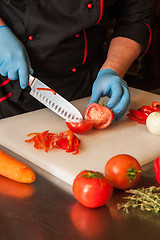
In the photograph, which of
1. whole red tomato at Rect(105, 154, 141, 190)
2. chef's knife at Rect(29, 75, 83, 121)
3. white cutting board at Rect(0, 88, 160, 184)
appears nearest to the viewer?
whole red tomato at Rect(105, 154, 141, 190)

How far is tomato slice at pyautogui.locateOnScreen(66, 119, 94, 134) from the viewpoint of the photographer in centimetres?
142

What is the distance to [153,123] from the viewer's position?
1481 millimetres

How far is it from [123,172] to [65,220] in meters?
0.22

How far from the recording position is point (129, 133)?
1.51m

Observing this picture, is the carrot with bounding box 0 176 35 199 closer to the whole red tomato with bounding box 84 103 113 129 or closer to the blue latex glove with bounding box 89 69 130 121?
the whole red tomato with bounding box 84 103 113 129

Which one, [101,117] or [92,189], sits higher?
[92,189]

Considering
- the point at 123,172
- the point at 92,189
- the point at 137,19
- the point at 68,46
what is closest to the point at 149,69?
the point at 137,19

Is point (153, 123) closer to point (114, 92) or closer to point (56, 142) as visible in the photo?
point (114, 92)

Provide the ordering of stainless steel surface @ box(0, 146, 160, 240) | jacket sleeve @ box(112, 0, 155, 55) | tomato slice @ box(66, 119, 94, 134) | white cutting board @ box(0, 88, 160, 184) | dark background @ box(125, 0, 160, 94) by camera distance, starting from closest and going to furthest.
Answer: stainless steel surface @ box(0, 146, 160, 240)
white cutting board @ box(0, 88, 160, 184)
tomato slice @ box(66, 119, 94, 134)
jacket sleeve @ box(112, 0, 155, 55)
dark background @ box(125, 0, 160, 94)

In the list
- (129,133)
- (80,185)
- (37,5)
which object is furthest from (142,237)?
(37,5)

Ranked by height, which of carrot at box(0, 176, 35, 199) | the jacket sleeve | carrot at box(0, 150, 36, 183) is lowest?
carrot at box(0, 176, 35, 199)

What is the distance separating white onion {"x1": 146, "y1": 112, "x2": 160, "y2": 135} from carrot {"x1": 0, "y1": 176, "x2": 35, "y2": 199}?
0.63 m

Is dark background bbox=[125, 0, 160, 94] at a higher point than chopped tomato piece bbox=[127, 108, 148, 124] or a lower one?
lower

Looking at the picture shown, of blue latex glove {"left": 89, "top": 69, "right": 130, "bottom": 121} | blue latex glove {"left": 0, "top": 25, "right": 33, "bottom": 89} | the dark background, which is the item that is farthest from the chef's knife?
the dark background
